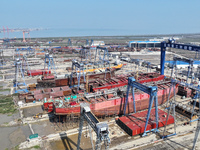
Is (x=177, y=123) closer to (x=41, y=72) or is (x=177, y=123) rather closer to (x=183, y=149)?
(x=183, y=149)

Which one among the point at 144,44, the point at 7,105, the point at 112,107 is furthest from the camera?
the point at 144,44

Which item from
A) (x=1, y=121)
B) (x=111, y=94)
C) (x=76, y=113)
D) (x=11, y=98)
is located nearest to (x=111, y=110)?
(x=111, y=94)

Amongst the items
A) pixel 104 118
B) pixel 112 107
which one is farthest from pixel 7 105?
pixel 112 107

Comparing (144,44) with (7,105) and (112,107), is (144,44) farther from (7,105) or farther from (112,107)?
(7,105)

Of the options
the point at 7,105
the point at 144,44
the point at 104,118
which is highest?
the point at 144,44

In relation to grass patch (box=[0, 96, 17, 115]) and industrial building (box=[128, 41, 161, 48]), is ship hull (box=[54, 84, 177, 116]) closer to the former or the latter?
grass patch (box=[0, 96, 17, 115])

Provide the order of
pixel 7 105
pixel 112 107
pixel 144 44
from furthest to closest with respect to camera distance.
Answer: pixel 144 44
pixel 7 105
pixel 112 107

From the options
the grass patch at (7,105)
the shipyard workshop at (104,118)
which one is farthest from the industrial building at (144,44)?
the grass patch at (7,105)

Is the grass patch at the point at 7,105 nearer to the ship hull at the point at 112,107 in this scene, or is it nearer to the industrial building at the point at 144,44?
the ship hull at the point at 112,107

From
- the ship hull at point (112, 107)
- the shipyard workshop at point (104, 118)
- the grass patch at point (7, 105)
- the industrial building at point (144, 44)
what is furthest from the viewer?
the industrial building at point (144, 44)

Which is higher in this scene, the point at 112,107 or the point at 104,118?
the point at 112,107
